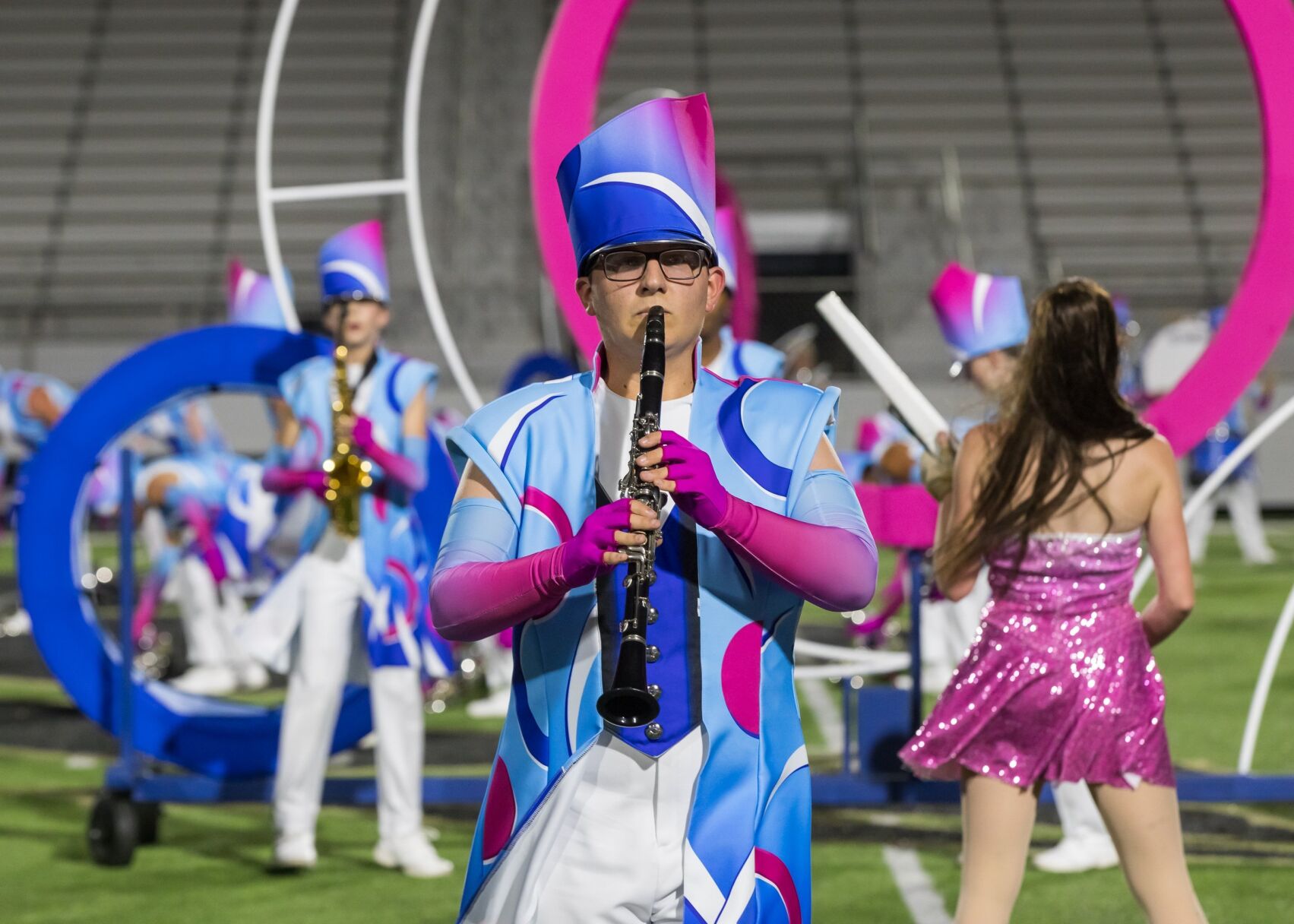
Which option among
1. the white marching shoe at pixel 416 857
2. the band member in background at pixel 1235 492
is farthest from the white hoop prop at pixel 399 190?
the band member in background at pixel 1235 492

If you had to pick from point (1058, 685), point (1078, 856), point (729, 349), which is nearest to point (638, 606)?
point (1058, 685)

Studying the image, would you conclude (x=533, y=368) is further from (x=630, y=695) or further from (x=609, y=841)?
(x=630, y=695)

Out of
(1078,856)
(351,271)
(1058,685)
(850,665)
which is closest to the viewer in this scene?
(1058,685)

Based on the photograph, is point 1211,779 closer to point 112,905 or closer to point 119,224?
point 112,905

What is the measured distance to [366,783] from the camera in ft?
17.7

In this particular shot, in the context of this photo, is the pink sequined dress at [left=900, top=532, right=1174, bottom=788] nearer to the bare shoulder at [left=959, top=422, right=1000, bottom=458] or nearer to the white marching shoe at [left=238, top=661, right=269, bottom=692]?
the bare shoulder at [left=959, top=422, right=1000, bottom=458]

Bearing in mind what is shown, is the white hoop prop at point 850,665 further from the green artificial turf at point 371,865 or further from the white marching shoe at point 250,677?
the white marching shoe at point 250,677

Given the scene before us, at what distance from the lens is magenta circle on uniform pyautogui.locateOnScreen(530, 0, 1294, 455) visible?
481 centimetres

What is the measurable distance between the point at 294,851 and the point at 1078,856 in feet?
7.45


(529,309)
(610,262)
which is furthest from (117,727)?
(529,309)

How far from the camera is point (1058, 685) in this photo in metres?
3.31

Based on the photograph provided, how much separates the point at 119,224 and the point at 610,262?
20718 mm

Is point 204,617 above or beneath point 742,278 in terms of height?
beneath

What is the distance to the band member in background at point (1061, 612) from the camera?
327 centimetres
